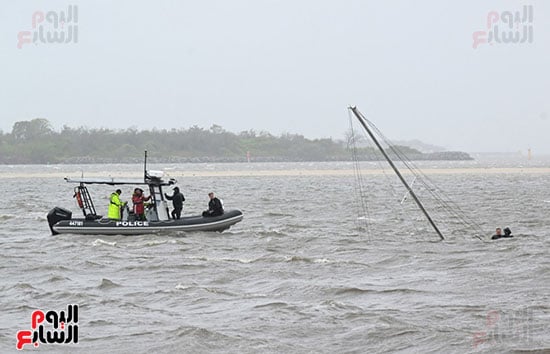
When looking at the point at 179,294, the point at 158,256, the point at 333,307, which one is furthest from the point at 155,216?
the point at 333,307

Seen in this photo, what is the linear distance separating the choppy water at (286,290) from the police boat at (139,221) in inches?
12.2

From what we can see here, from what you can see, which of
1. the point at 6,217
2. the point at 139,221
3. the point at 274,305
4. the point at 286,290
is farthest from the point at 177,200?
the point at 6,217

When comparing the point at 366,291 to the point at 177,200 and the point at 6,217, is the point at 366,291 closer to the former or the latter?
the point at 177,200

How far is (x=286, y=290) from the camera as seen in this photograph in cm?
2000

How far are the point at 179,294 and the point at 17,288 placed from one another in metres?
3.67

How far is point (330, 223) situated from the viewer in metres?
38.2

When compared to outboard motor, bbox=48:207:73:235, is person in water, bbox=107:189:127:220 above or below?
above

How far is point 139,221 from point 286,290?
1088cm

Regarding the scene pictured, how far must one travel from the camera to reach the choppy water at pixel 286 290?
15.7 metres

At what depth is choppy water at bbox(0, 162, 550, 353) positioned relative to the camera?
51.4ft

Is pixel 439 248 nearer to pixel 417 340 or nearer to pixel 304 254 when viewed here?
pixel 304 254

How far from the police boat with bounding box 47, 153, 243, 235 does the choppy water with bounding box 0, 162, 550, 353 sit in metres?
0.31

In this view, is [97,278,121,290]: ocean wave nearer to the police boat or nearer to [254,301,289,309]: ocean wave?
[254,301,289,309]: ocean wave

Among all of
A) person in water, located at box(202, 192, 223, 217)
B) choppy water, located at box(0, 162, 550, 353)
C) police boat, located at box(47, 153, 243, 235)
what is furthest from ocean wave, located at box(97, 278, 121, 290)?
person in water, located at box(202, 192, 223, 217)
